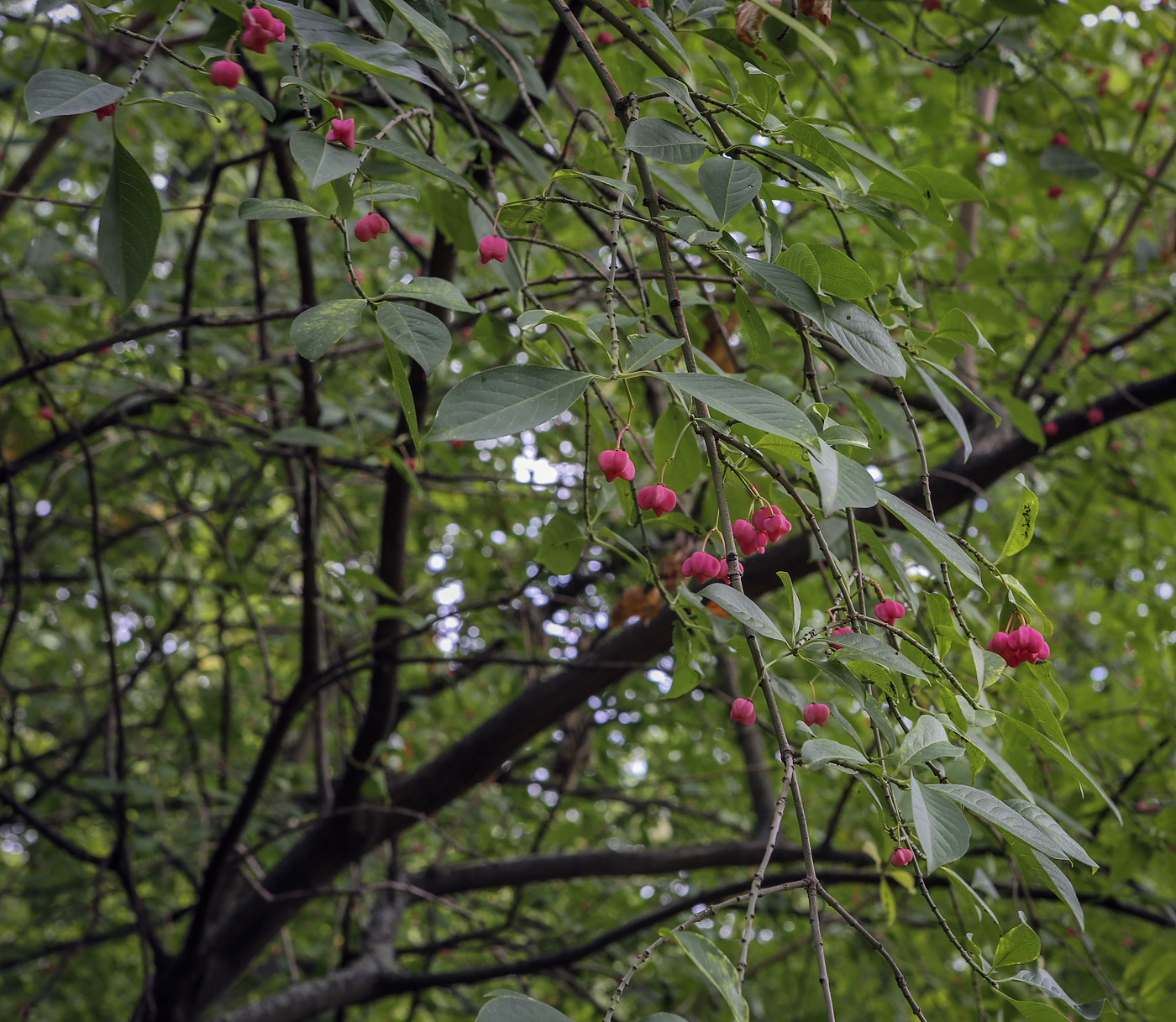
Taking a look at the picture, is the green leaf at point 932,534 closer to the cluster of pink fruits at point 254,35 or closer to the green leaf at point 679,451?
the green leaf at point 679,451

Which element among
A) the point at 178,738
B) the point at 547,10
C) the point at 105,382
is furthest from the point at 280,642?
the point at 547,10

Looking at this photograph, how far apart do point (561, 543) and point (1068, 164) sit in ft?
4.40

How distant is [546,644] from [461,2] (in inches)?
85.6

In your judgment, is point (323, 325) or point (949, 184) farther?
point (949, 184)

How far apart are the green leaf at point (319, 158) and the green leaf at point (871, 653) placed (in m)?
0.56

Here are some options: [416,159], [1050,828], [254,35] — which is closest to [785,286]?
[416,159]

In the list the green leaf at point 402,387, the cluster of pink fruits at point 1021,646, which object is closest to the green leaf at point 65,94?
the green leaf at point 402,387

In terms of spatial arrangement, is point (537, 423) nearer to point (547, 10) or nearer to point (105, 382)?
point (547, 10)

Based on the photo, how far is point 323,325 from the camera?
31.0 inches

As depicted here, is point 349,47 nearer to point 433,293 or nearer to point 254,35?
point 254,35

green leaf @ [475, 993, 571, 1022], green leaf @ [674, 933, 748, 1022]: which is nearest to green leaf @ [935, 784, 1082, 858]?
green leaf @ [674, 933, 748, 1022]

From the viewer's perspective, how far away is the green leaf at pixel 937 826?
1.99ft

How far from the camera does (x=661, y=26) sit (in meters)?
0.82

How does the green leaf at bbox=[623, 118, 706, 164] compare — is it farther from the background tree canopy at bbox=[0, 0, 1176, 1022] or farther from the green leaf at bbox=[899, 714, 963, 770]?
the green leaf at bbox=[899, 714, 963, 770]
